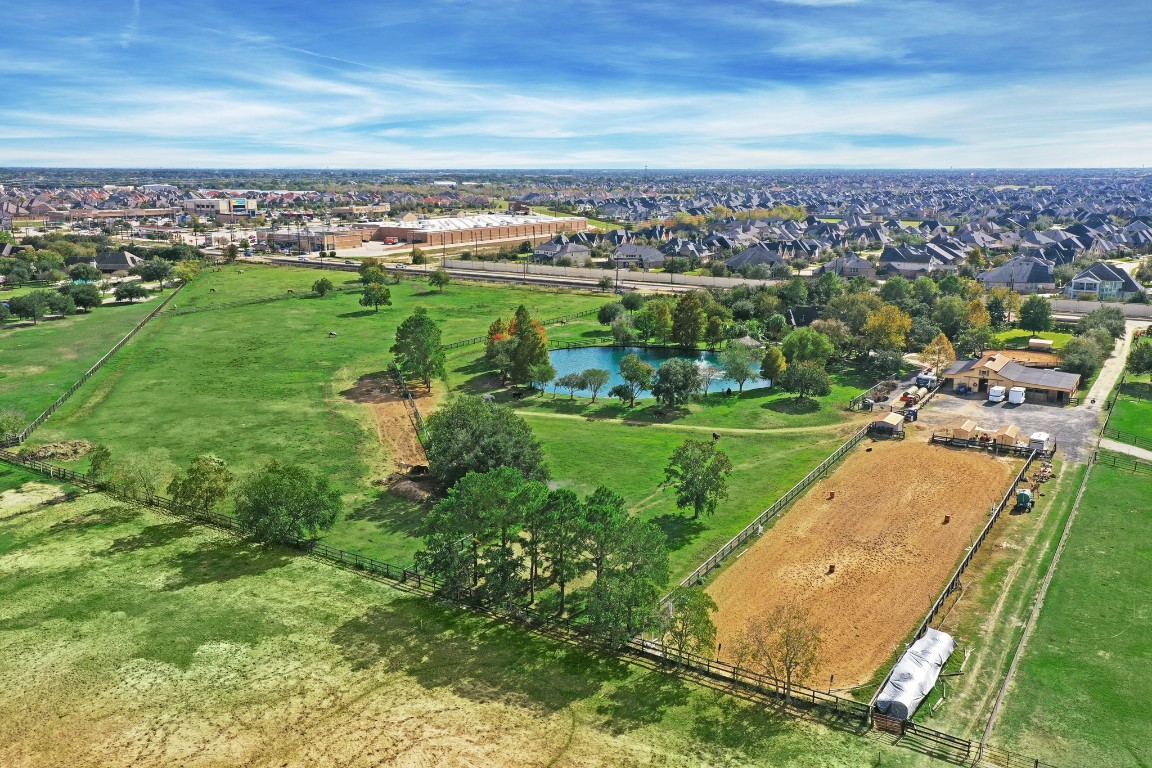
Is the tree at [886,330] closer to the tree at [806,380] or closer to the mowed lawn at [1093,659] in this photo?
the tree at [806,380]

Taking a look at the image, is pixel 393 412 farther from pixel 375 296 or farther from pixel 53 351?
pixel 375 296

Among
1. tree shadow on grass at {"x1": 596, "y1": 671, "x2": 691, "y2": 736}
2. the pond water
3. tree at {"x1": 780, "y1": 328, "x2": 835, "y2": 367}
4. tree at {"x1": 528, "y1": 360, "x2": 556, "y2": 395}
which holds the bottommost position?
tree shadow on grass at {"x1": 596, "y1": 671, "x2": 691, "y2": 736}

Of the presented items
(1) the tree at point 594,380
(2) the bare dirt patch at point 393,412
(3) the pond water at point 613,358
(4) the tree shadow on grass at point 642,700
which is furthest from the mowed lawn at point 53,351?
(4) the tree shadow on grass at point 642,700

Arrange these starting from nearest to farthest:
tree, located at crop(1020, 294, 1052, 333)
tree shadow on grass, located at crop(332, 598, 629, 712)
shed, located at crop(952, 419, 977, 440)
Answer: tree shadow on grass, located at crop(332, 598, 629, 712), shed, located at crop(952, 419, 977, 440), tree, located at crop(1020, 294, 1052, 333)

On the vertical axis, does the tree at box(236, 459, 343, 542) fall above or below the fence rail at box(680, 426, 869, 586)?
above

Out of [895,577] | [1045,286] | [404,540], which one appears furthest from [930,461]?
[1045,286]

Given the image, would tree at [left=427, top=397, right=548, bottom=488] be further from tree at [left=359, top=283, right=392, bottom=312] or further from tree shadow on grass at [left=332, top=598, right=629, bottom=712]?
tree at [left=359, top=283, right=392, bottom=312]

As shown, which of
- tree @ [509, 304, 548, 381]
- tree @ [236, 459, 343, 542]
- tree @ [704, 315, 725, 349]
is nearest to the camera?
tree @ [236, 459, 343, 542]

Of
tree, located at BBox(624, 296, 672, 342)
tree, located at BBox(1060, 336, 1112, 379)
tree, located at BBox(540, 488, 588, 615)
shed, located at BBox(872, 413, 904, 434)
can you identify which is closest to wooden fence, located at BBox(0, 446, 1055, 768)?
tree, located at BBox(540, 488, 588, 615)
